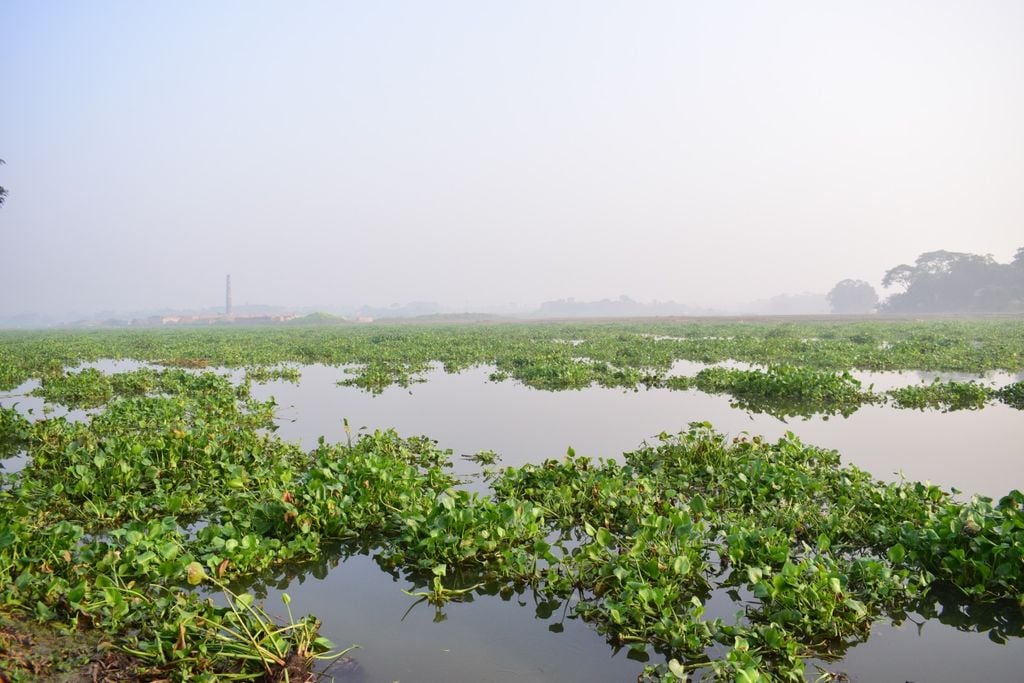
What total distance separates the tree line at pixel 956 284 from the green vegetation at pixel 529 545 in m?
89.1

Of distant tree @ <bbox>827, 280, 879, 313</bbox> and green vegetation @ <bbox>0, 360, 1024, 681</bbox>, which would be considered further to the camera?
distant tree @ <bbox>827, 280, 879, 313</bbox>

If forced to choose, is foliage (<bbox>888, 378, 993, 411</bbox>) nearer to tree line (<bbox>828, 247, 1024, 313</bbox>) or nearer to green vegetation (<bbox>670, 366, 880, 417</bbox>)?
green vegetation (<bbox>670, 366, 880, 417</bbox>)

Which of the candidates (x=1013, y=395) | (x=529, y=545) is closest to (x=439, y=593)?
(x=529, y=545)

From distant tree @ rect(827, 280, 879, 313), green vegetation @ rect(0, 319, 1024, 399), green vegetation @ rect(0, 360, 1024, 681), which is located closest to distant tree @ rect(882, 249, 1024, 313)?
distant tree @ rect(827, 280, 879, 313)

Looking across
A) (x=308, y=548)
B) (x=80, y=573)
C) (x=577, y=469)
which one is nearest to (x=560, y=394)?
(x=577, y=469)

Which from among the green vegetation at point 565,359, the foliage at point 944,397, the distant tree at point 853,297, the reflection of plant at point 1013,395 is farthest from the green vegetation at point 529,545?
the distant tree at point 853,297

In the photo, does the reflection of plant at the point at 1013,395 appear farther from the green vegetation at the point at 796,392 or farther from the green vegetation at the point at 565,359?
the green vegetation at the point at 565,359

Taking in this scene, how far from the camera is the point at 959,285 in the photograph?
78250mm

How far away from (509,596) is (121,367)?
21093mm

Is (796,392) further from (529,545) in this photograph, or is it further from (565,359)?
(529,545)

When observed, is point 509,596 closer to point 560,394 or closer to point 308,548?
point 308,548

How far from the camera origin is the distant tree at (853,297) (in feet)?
382

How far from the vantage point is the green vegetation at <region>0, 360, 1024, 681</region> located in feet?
11.3

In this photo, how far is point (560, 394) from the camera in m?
13.1
